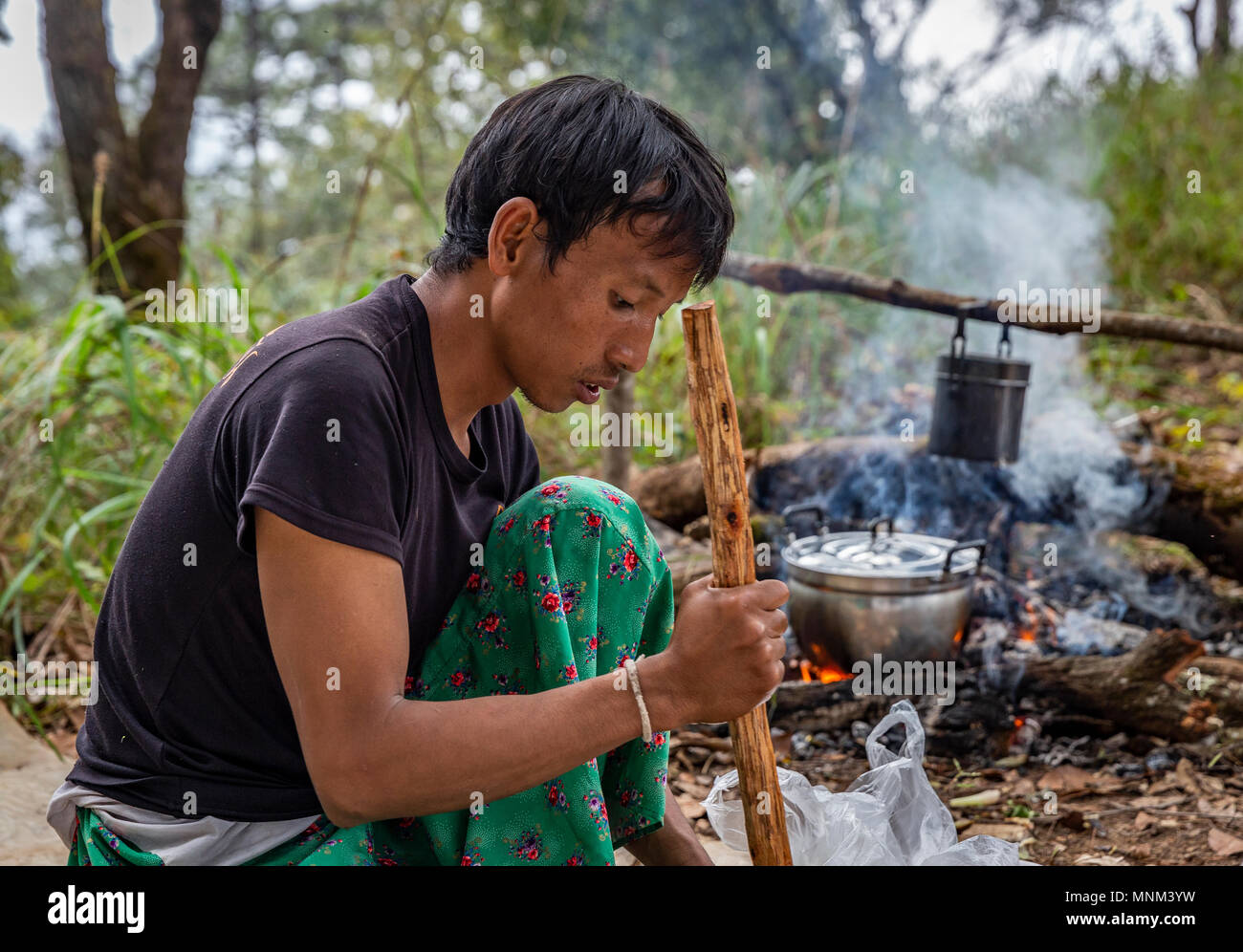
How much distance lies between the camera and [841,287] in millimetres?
3219

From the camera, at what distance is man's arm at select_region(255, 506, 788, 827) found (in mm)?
1240

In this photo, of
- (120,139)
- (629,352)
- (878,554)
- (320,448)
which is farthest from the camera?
(120,139)

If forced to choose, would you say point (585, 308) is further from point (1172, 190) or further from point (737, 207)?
point (1172, 190)

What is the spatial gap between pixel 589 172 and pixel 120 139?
4379 millimetres

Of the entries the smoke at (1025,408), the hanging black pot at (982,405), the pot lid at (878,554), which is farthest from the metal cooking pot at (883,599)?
the smoke at (1025,408)

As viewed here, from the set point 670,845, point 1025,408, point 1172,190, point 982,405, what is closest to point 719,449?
A: point 670,845

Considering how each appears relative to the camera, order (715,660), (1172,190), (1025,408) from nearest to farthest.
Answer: (715,660) < (1025,408) < (1172,190)

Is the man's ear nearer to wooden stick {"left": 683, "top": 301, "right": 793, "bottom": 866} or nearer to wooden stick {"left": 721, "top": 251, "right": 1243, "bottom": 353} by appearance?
wooden stick {"left": 683, "top": 301, "right": 793, "bottom": 866}

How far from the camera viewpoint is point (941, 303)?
3.04 meters

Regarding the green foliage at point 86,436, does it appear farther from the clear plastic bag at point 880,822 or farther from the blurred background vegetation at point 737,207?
the clear plastic bag at point 880,822

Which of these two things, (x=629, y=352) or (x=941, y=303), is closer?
(x=629, y=352)

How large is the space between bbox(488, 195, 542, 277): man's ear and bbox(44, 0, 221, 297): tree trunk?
3842 mm

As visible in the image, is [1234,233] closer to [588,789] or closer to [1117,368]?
[1117,368]

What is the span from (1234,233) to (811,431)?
11.8 feet
